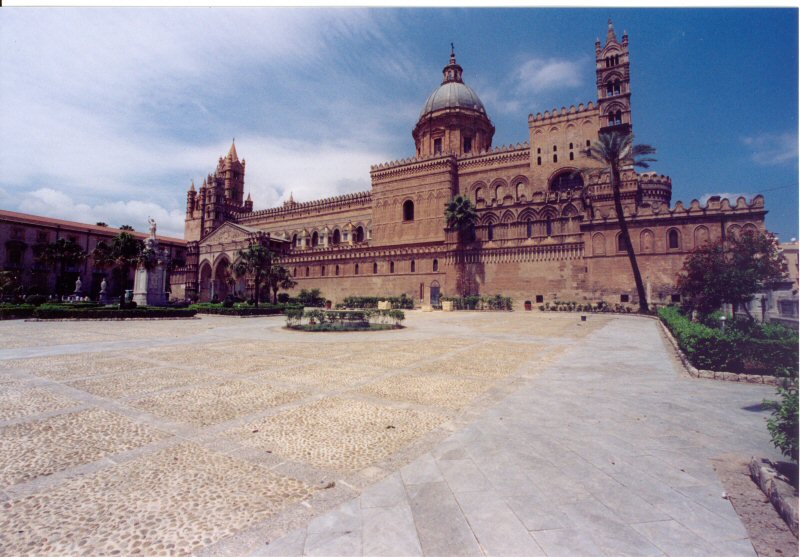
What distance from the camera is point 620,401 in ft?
20.3

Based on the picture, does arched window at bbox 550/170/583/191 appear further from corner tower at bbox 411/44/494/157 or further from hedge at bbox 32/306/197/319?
hedge at bbox 32/306/197/319

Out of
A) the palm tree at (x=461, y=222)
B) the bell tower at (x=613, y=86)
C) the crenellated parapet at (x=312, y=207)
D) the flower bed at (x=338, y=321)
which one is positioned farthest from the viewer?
the crenellated parapet at (x=312, y=207)

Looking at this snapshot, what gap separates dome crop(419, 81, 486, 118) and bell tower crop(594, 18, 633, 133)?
15004mm

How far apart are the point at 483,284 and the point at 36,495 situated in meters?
36.6

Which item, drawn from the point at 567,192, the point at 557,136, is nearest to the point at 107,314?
the point at 567,192

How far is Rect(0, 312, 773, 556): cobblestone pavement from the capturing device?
8.88ft

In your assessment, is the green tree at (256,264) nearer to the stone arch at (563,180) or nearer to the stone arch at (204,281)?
the stone arch at (204,281)

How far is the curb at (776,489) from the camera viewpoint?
2.84 meters

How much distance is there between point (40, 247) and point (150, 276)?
1346 inches

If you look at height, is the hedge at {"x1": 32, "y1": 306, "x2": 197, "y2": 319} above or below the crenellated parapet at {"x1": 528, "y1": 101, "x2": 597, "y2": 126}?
below

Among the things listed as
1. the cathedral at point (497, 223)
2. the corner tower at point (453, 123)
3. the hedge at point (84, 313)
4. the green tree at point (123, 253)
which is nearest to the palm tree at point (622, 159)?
the cathedral at point (497, 223)

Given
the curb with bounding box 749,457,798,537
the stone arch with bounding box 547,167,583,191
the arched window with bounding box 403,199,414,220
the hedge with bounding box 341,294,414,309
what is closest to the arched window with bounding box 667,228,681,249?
the stone arch with bounding box 547,167,583,191

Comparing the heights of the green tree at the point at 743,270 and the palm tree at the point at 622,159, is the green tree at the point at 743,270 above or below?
below

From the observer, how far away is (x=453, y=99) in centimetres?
4856
